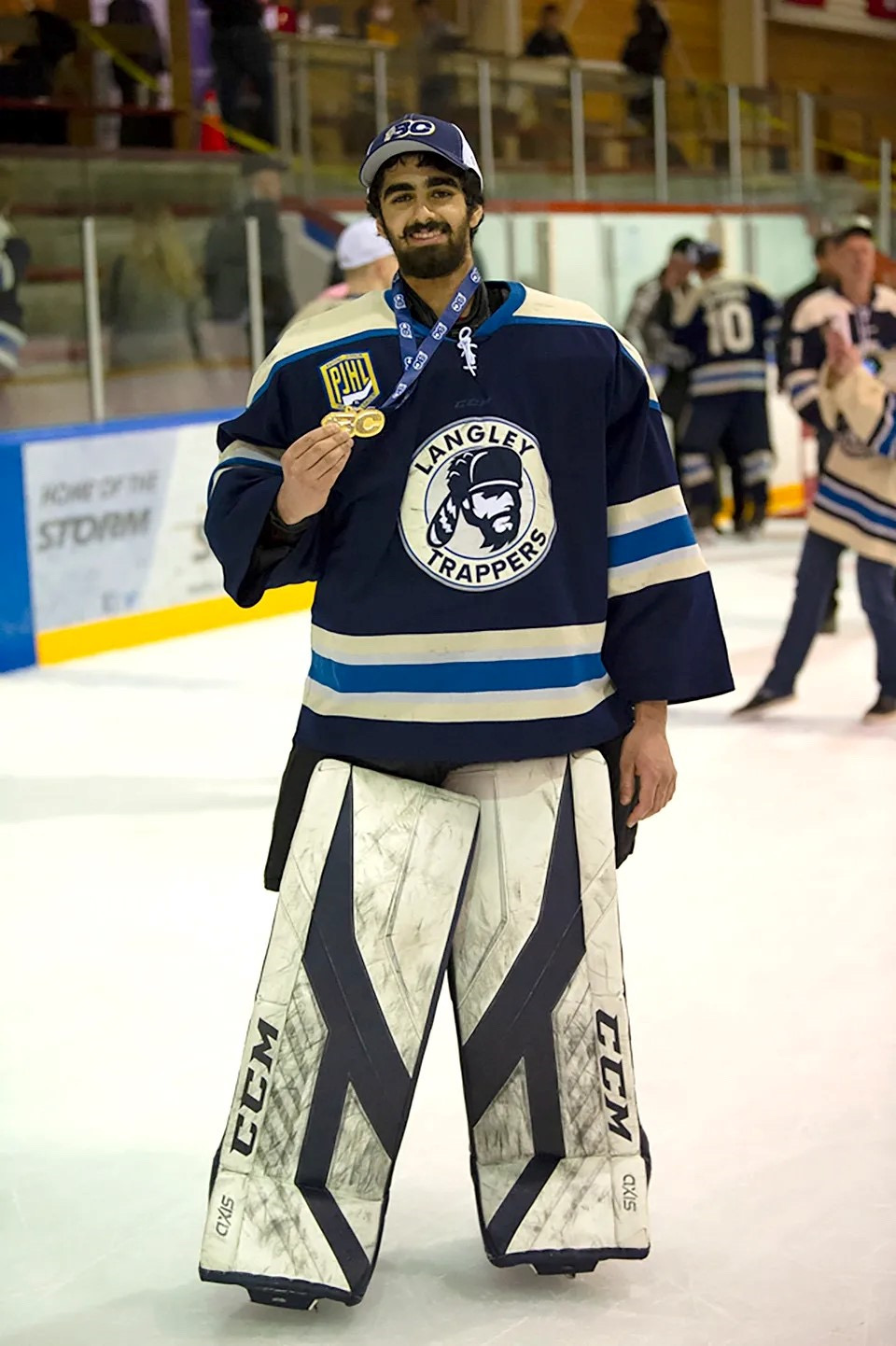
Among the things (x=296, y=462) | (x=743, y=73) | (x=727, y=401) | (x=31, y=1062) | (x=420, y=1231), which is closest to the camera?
(x=296, y=462)

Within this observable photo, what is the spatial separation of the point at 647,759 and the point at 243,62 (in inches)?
306

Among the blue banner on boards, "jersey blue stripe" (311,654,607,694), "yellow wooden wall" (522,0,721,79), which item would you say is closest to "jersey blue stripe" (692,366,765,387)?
the blue banner on boards

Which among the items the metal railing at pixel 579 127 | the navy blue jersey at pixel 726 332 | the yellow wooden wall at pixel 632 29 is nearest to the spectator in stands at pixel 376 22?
the metal railing at pixel 579 127

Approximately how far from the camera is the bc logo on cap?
182cm

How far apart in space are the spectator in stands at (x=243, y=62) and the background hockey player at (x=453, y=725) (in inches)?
295

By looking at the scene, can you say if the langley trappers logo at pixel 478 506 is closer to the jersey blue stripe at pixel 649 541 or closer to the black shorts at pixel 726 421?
the jersey blue stripe at pixel 649 541

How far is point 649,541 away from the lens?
1934 millimetres

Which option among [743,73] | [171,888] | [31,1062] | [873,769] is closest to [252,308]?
[873,769]

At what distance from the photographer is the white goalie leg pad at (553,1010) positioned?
192 centimetres

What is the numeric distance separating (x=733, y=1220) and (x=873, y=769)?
2.58 m

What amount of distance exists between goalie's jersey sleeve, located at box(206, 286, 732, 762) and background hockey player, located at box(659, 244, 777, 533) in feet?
22.8

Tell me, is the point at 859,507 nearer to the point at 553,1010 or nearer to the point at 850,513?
the point at 850,513

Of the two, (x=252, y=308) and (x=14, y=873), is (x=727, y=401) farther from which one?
(x=14, y=873)

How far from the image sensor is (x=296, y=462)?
174cm
